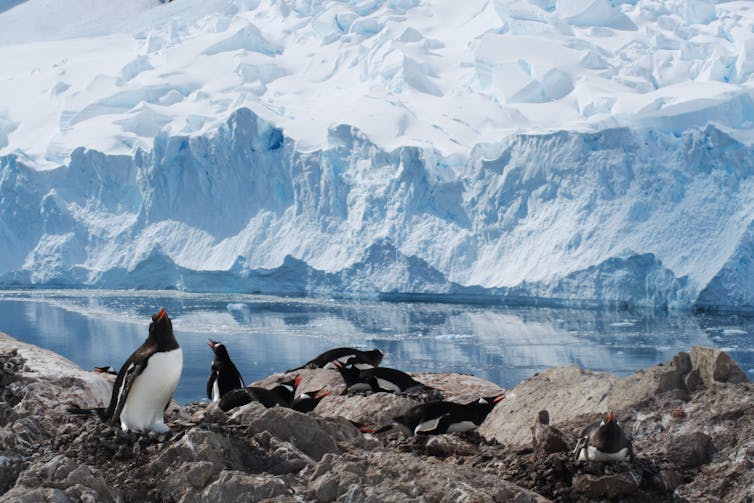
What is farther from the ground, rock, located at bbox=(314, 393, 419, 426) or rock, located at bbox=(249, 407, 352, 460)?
rock, located at bbox=(249, 407, 352, 460)

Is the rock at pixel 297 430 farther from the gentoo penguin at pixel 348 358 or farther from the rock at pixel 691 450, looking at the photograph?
the gentoo penguin at pixel 348 358

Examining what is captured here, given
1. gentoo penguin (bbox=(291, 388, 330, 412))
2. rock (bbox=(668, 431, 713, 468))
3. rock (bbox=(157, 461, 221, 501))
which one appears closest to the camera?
rock (bbox=(157, 461, 221, 501))

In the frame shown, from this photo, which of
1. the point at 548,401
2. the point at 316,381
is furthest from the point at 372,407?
the point at 316,381

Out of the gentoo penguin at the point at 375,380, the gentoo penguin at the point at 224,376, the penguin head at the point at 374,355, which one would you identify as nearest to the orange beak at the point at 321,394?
the gentoo penguin at the point at 375,380

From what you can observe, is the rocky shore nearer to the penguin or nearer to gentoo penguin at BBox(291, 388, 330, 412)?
the penguin

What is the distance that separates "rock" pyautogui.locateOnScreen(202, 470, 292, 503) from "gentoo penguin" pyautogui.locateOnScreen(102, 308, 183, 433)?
1.30ft

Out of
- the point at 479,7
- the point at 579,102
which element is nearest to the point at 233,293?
the point at 579,102

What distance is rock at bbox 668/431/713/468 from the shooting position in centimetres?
396

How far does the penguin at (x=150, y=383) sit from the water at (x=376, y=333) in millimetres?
9045

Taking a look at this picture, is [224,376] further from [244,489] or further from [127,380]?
[244,489]

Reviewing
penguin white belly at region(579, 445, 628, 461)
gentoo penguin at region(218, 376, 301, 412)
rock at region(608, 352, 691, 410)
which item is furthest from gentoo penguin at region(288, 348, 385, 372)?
penguin white belly at region(579, 445, 628, 461)

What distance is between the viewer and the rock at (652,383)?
14.7ft

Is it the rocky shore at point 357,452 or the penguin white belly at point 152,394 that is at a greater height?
the penguin white belly at point 152,394

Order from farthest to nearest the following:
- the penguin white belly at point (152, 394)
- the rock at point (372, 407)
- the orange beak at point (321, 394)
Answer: the rock at point (372, 407)
the orange beak at point (321, 394)
the penguin white belly at point (152, 394)
